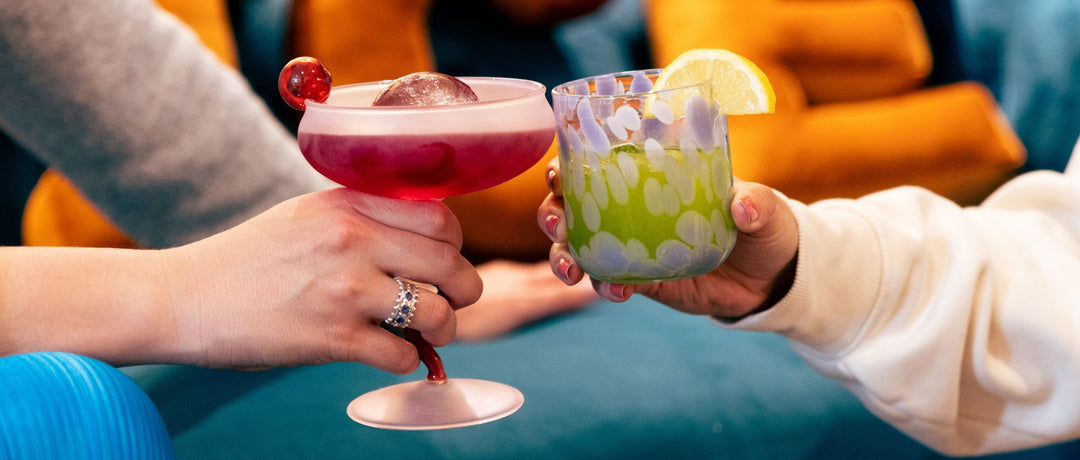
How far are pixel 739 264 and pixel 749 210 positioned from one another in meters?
0.22

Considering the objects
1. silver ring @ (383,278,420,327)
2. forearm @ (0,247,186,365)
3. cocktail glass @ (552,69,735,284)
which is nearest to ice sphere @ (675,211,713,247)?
cocktail glass @ (552,69,735,284)

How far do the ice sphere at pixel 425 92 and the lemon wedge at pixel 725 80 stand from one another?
178 mm

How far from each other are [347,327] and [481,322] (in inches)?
25.1

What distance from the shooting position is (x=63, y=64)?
1.48 meters

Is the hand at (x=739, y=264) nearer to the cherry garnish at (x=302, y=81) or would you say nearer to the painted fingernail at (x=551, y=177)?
the painted fingernail at (x=551, y=177)

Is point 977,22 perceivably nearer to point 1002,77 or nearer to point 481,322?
point 1002,77

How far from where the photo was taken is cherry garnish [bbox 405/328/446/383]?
106cm

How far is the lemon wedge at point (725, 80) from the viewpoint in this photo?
917 millimetres

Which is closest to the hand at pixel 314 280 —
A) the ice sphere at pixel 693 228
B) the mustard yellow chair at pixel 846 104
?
the ice sphere at pixel 693 228

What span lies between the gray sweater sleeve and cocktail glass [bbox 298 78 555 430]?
2.14ft

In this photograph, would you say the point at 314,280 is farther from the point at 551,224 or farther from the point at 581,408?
the point at 581,408

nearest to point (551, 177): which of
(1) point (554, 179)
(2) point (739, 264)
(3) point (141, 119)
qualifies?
(1) point (554, 179)

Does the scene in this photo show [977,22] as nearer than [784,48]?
No

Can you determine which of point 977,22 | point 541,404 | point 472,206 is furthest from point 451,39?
point 977,22
